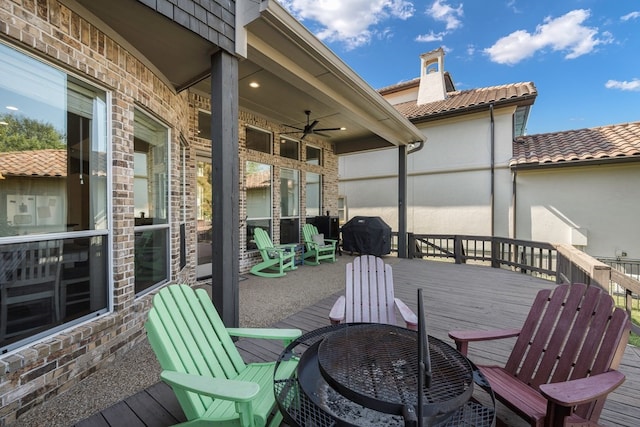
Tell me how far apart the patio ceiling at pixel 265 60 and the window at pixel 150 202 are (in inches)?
26.9

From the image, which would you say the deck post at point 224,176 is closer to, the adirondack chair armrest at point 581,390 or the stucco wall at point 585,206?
the adirondack chair armrest at point 581,390

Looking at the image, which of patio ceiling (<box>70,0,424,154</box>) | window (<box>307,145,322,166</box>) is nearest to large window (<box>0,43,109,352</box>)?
patio ceiling (<box>70,0,424,154</box>)

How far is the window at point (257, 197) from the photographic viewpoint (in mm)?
5973

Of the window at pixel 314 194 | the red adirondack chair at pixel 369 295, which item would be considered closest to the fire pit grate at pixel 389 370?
the red adirondack chair at pixel 369 295

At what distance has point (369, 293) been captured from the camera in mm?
2607

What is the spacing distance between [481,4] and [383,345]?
11.0 meters

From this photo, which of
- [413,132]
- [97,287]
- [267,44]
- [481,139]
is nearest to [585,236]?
[481,139]

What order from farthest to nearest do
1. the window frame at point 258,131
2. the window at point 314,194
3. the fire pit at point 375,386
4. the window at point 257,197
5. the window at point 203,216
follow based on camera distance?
the window at point 314,194 → the window at point 257,197 → the window frame at point 258,131 → the window at point 203,216 → the fire pit at point 375,386

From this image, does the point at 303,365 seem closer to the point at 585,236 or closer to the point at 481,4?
the point at 585,236

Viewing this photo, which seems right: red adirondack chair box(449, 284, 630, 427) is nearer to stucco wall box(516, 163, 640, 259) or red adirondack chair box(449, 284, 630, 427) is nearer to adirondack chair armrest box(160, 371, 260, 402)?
adirondack chair armrest box(160, 371, 260, 402)

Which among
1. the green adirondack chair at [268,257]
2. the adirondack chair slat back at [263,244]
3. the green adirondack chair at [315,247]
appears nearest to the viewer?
the green adirondack chair at [268,257]

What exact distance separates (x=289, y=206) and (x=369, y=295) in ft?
15.7

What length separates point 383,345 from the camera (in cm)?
168

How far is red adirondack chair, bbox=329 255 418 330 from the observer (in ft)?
8.09
